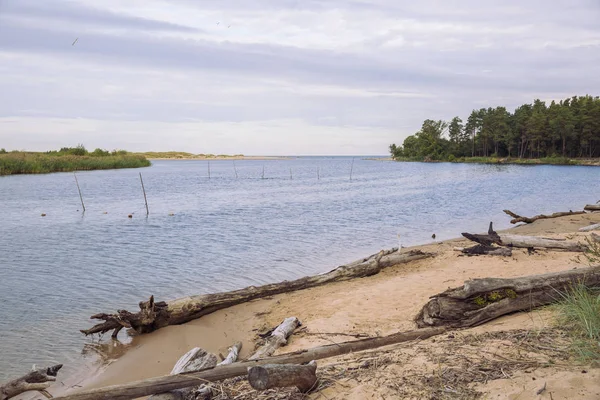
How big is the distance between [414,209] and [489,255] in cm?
1682

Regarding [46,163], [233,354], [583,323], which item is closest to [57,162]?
[46,163]

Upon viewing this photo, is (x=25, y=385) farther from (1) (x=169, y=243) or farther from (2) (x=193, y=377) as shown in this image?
(1) (x=169, y=243)

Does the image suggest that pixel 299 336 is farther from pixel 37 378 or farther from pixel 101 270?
pixel 101 270

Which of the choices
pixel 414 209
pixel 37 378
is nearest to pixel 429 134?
pixel 414 209

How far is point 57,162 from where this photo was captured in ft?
226

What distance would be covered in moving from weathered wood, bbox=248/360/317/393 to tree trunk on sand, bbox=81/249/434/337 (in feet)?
15.7

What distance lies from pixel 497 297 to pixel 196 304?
5377 millimetres

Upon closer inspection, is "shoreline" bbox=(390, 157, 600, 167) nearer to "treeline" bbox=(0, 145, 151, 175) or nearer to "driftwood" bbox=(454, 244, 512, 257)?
"treeline" bbox=(0, 145, 151, 175)

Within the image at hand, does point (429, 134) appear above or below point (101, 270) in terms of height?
above

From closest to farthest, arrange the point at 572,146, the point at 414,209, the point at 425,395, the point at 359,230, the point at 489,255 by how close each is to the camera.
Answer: the point at 425,395 → the point at 489,255 → the point at 359,230 → the point at 414,209 → the point at 572,146

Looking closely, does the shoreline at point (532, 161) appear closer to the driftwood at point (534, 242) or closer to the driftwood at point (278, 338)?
the driftwood at point (534, 242)

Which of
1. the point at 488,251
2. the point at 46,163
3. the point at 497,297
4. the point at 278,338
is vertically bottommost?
the point at 278,338

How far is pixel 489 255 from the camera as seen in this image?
11148mm

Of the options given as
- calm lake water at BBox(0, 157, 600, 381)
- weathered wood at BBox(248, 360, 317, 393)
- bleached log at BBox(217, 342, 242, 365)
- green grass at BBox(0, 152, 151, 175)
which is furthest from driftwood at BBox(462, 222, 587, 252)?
green grass at BBox(0, 152, 151, 175)
